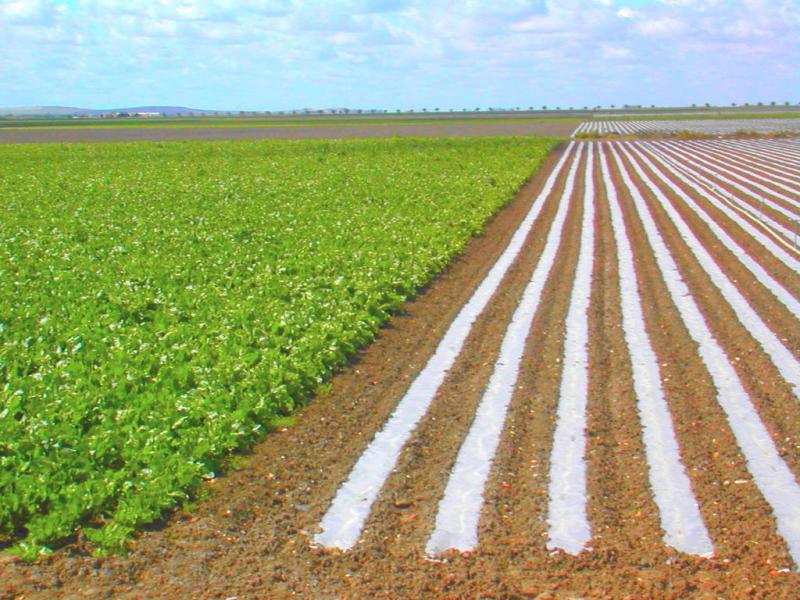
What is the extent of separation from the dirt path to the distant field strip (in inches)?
1.1

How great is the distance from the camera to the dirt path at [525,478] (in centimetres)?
547

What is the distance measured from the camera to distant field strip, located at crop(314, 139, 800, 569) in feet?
20.5

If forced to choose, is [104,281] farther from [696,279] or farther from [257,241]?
[696,279]

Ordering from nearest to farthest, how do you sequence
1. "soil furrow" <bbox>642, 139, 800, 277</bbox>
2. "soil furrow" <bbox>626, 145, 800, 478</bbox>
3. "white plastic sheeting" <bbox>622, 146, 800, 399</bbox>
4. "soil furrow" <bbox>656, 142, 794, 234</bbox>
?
"soil furrow" <bbox>626, 145, 800, 478</bbox>
"white plastic sheeting" <bbox>622, 146, 800, 399</bbox>
"soil furrow" <bbox>642, 139, 800, 277</bbox>
"soil furrow" <bbox>656, 142, 794, 234</bbox>

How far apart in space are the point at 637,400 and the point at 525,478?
221cm

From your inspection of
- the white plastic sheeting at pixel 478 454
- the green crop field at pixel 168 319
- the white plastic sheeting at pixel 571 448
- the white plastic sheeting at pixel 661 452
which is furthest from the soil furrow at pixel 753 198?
the white plastic sheeting at pixel 478 454

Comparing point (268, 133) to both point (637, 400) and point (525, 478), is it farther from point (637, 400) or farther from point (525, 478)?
point (525, 478)

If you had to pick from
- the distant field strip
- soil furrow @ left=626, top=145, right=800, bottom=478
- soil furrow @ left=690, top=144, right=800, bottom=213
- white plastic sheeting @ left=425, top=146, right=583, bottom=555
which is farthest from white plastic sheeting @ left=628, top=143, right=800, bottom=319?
white plastic sheeting @ left=425, top=146, right=583, bottom=555

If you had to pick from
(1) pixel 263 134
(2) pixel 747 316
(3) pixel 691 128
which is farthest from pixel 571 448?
(3) pixel 691 128

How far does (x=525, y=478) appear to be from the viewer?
694cm

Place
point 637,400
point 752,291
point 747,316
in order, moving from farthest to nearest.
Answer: point 752,291 → point 747,316 → point 637,400

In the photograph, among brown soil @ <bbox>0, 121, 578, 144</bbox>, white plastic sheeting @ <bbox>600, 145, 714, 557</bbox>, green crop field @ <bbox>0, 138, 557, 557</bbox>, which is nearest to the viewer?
white plastic sheeting @ <bbox>600, 145, 714, 557</bbox>

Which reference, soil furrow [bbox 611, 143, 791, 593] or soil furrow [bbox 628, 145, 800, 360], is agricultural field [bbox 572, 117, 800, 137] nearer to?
soil furrow [bbox 628, 145, 800, 360]

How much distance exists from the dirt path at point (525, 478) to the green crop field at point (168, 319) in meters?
0.35
